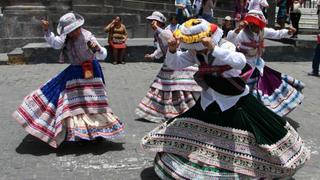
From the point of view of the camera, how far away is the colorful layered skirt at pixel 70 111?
559 centimetres

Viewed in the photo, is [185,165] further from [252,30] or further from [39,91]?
[252,30]

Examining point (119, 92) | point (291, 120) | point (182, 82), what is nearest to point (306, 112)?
point (291, 120)

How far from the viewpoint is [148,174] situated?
5.00 m

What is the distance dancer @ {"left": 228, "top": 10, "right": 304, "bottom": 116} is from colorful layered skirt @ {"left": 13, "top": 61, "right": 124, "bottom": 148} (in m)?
1.96

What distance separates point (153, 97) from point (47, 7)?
8.71 metres

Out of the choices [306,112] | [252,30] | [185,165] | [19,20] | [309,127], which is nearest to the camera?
[185,165]

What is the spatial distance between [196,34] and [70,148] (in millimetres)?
2336

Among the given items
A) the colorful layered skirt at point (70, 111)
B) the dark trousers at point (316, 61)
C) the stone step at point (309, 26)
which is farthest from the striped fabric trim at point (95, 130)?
the stone step at point (309, 26)

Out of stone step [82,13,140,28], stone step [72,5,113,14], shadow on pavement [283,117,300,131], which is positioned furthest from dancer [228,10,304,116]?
stone step [72,5,113,14]

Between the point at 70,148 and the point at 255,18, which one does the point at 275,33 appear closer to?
the point at 255,18

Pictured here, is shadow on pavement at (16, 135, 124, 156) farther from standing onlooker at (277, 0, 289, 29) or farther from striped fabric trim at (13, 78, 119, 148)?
standing onlooker at (277, 0, 289, 29)

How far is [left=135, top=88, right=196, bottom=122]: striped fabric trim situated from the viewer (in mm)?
7156

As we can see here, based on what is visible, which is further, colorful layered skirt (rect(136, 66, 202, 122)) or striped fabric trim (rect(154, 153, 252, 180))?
colorful layered skirt (rect(136, 66, 202, 122))

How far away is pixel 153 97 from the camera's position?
23.8 ft
